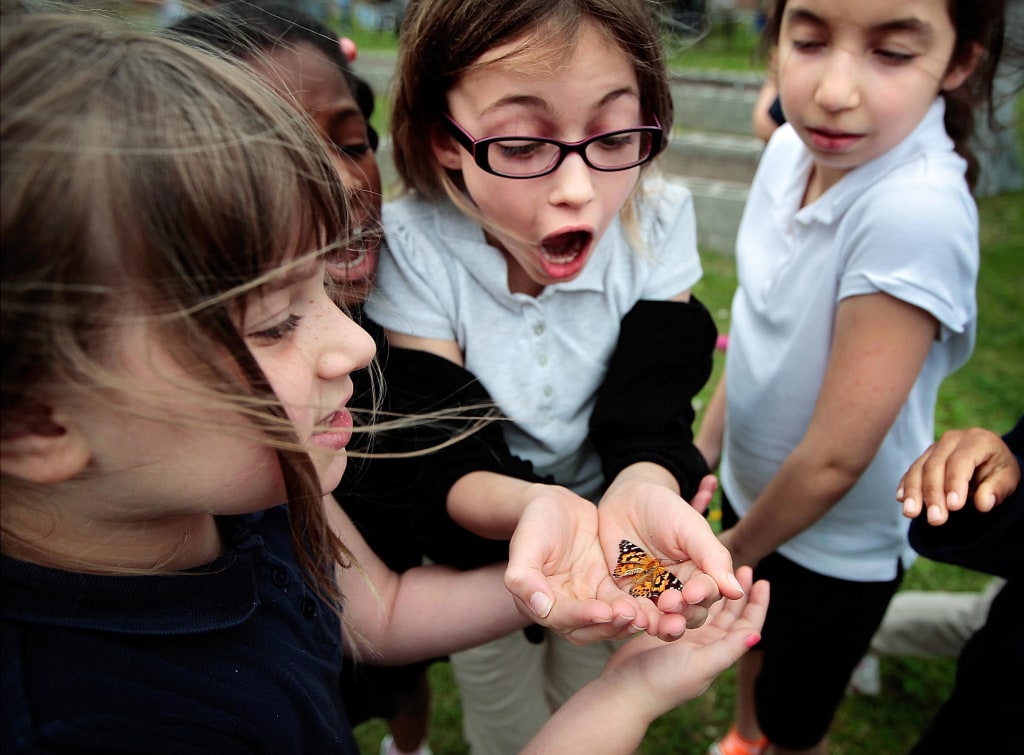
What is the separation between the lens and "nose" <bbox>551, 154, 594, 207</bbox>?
4.21ft

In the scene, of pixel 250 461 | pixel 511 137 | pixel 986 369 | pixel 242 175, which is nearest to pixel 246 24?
pixel 511 137

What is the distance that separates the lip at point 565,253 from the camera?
138 cm

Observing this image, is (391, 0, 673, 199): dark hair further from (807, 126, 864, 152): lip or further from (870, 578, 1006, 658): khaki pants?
(870, 578, 1006, 658): khaki pants

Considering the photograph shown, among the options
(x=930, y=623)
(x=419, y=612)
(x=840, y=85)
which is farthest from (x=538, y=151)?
Result: (x=930, y=623)

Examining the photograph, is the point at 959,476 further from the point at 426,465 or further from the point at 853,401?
the point at 426,465

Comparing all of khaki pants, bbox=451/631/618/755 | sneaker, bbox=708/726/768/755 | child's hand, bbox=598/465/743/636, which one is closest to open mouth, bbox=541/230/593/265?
child's hand, bbox=598/465/743/636

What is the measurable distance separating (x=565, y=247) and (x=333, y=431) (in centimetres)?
60

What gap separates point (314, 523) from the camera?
3.69 ft

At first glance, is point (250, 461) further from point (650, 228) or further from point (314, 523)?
point (650, 228)

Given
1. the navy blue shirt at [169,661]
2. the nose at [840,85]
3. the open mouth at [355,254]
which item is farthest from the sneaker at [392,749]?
the nose at [840,85]

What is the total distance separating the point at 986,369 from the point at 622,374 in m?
3.70

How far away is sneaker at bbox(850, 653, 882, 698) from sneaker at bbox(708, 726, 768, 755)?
1.49 ft

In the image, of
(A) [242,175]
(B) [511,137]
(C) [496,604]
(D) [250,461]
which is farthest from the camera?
(C) [496,604]

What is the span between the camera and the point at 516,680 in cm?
199
